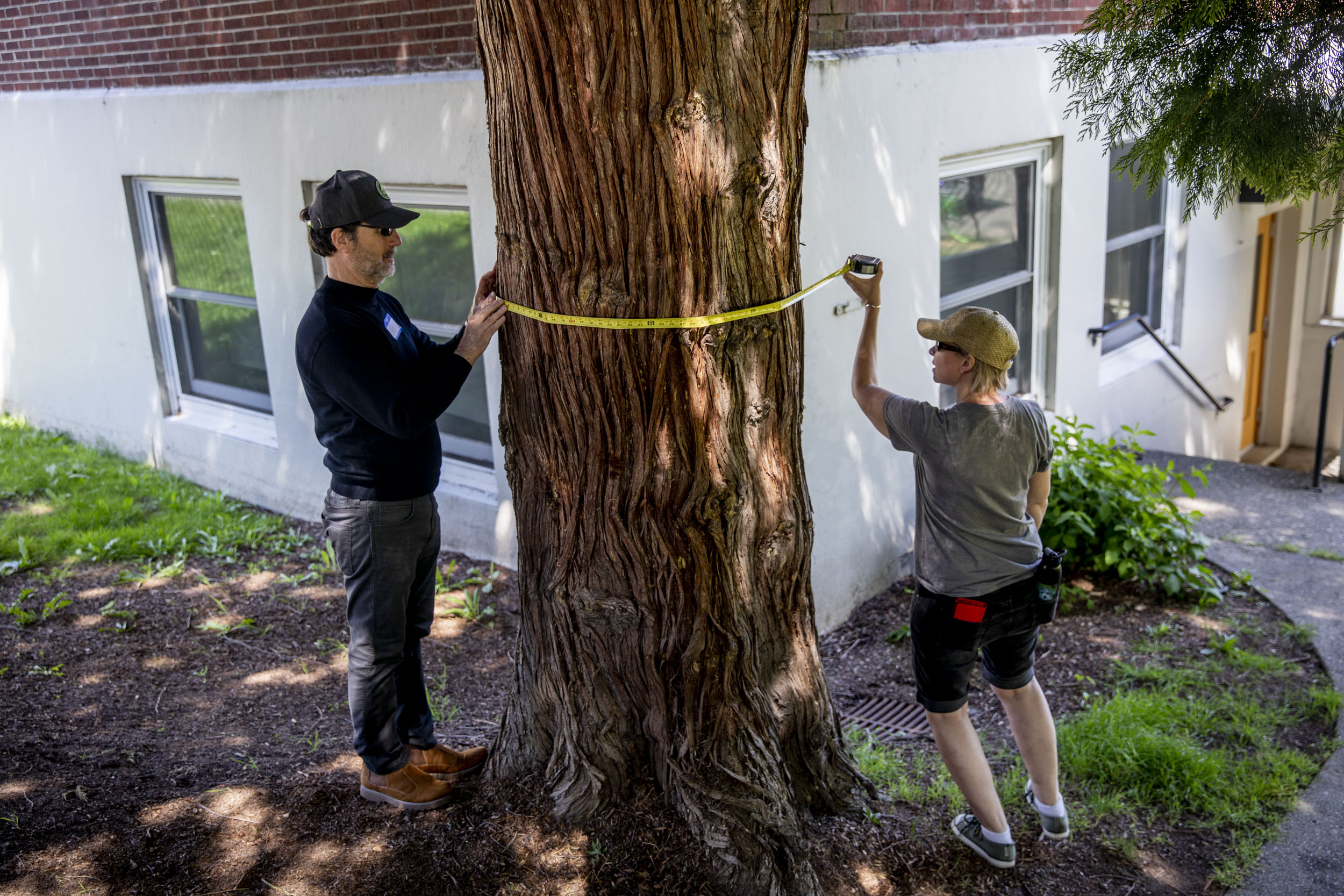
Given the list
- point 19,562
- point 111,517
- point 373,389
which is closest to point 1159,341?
point 373,389

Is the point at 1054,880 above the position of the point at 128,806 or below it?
below

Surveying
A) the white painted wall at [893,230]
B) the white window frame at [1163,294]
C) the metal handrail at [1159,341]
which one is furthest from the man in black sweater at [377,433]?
the white window frame at [1163,294]

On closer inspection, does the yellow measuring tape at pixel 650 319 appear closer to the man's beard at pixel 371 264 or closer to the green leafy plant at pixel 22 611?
the man's beard at pixel 371 264

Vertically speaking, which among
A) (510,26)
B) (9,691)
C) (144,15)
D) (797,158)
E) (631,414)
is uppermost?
(144,15)

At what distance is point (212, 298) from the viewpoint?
7680mm

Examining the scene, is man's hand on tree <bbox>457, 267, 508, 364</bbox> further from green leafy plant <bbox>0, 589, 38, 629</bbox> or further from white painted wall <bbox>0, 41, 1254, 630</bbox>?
green leafy plant <bbox>0, 589, 38, 629</bbox>

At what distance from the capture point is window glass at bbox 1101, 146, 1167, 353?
8.50 m

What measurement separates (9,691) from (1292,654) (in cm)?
593

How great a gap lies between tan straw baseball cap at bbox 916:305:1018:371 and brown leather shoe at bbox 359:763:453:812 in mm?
2142

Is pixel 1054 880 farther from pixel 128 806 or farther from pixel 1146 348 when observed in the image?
pixel 1146 348

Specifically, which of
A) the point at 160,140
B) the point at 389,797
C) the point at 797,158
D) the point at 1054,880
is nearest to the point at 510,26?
the point at 797,158

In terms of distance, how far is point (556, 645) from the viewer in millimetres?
3346

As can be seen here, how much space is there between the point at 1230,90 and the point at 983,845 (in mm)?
2402

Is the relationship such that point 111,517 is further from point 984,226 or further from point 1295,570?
point 1295,570
